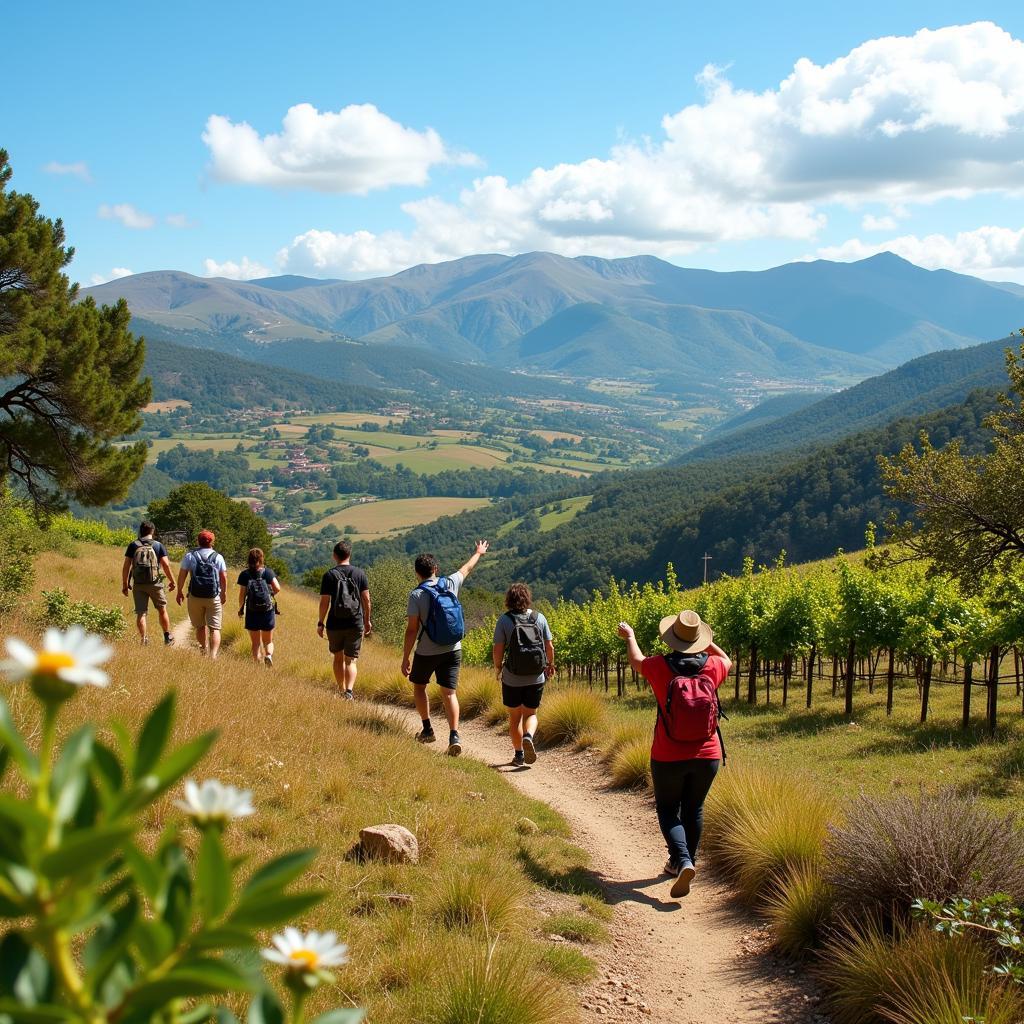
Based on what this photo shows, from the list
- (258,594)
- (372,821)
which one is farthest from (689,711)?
(258,594)

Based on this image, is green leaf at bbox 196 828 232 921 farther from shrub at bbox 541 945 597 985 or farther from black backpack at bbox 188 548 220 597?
black backpack at bbox 188 548 220 597

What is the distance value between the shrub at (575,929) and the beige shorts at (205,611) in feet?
25.9

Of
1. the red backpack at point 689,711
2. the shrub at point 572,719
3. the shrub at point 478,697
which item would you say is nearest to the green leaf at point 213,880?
the red backpack at point 689,711

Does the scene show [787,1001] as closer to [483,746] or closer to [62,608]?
[483,746]

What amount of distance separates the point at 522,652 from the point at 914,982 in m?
5.10

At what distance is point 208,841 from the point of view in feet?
3.39

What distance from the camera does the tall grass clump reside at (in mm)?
6121

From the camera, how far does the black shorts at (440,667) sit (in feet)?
31.0

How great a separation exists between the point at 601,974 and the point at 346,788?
2503 mm

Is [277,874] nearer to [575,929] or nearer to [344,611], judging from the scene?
[575,929]

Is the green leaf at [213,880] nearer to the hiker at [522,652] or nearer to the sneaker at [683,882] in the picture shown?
the sneaker at [683,882]

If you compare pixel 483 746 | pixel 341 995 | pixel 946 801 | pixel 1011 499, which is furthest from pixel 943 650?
pixel 341 995

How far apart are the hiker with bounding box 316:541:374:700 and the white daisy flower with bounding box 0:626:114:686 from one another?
31.5 ft

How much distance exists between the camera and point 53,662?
3.15 ft
